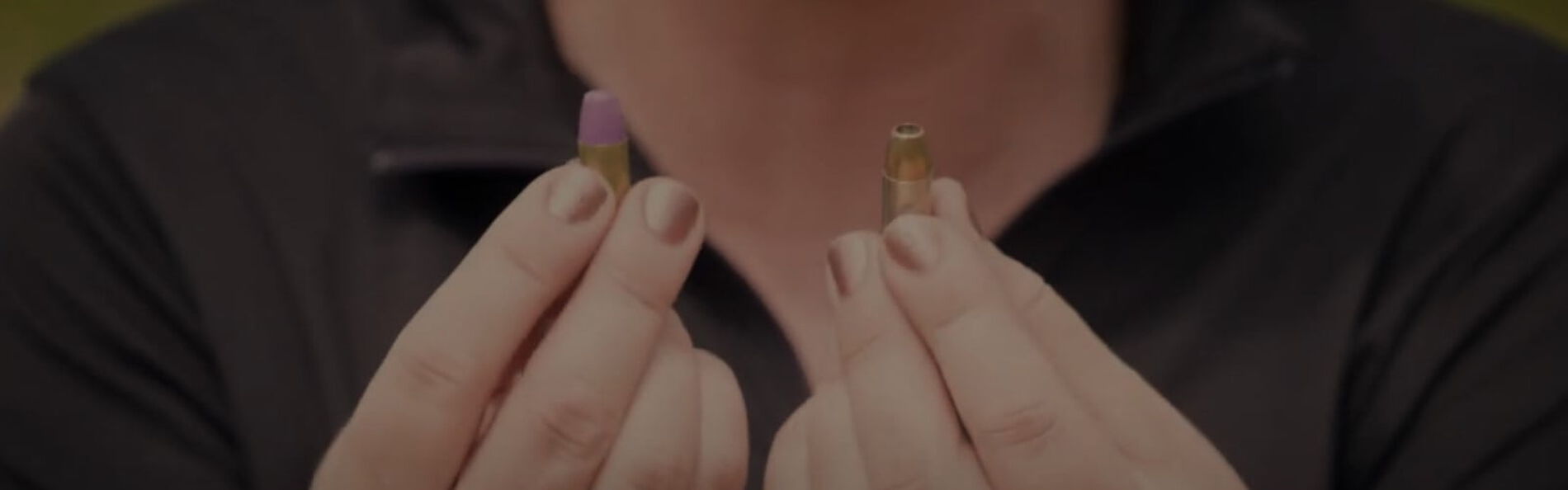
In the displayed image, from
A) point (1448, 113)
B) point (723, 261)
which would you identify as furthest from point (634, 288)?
point (1448, 113)

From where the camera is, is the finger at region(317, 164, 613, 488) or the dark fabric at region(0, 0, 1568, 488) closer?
the finger at region(317, 164, 613, 488)

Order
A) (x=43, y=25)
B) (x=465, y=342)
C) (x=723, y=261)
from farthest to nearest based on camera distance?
(x=43, y=25) → (x=723, y=261) → (x=465, y=342)

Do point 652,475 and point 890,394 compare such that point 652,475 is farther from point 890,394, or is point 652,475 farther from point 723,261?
point 723,261

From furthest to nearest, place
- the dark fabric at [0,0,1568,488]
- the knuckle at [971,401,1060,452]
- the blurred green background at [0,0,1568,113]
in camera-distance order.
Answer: the blurred green background at [0,0,1568,113] → the dark fabric at [0,0,1568,488] → the knuckle at [971,401,1060,452]

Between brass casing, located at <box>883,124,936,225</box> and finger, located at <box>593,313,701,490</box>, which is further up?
brass casing, located at <box>883,124,936,225</box>

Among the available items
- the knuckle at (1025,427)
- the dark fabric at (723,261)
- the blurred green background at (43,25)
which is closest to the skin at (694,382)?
the knuckle at (1025,427)

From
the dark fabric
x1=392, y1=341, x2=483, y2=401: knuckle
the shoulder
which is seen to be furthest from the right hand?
the shoulder

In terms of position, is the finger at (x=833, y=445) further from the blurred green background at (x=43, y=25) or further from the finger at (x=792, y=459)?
the blurred green background at (x=43, y=25)

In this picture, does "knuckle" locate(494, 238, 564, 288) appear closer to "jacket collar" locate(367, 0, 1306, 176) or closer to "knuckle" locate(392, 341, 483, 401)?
"knuckle" locate(392, 341, 483, 401)
